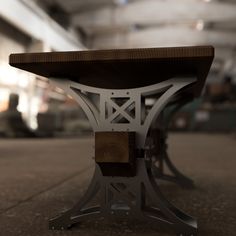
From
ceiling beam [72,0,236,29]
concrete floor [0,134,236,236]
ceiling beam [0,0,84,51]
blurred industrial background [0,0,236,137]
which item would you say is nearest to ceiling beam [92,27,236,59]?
blurred industrial background [0,0,236,137]

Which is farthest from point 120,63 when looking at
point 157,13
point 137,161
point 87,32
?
point 87,32

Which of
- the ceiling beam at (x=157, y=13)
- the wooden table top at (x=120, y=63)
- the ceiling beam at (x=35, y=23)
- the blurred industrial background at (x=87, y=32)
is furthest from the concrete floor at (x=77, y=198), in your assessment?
the ceiling beam at (x=157, y=13)

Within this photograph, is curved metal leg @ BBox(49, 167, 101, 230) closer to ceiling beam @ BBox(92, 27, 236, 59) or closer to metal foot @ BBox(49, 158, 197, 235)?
metal foot @ BBox(49, 158, 197, 235)

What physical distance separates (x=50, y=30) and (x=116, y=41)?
13.8 ft

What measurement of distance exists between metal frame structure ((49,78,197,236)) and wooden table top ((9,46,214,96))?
58 millimetres

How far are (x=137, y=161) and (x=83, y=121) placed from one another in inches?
386

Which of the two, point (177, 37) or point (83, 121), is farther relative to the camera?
point (177, 37)

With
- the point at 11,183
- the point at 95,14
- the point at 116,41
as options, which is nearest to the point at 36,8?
the point at 95,14

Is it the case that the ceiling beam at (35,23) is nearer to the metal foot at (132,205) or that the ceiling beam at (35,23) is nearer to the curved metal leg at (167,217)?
the metal foot at (132,205)

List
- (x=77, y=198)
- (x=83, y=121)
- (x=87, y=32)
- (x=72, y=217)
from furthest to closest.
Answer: (x=87, y=32), (x=83, y=121), (x=77, y=198), (x=72, y=217)

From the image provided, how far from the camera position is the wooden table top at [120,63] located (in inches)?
46.5

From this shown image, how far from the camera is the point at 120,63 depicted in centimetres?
124

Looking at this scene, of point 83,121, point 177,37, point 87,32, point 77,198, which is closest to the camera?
point 77,198

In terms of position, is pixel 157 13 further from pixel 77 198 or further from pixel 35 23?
pixel 77 198
